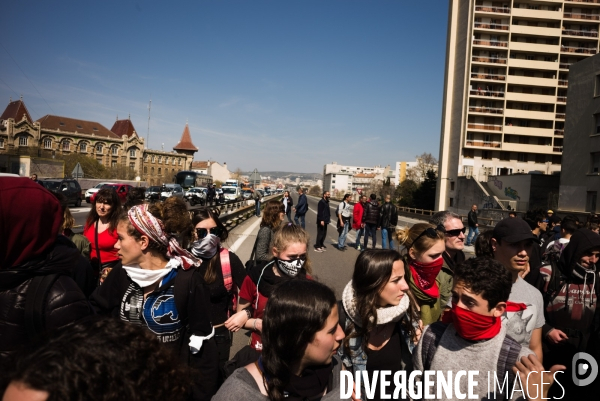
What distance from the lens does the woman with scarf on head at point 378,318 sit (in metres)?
2.70

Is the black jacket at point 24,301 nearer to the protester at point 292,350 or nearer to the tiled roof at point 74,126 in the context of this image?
the protester at point 292,350

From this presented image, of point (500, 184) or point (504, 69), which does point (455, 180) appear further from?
point (504, 69)

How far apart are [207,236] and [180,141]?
149m

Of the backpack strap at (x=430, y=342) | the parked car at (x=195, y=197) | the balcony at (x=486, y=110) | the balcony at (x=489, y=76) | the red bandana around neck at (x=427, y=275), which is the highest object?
the balcony at (x=489, y=76)

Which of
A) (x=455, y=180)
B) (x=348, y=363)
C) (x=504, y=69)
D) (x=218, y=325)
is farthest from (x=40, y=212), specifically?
(x=504, y=69)

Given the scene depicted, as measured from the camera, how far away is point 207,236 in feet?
12.3

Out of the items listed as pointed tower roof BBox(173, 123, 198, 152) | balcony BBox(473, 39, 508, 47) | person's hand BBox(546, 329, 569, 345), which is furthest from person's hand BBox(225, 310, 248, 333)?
pointed tower roof BBox(173, 123, 198, 152)

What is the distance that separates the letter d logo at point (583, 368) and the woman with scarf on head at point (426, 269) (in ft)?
4.45

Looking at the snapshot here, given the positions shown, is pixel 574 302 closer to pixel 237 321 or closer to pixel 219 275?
pixel 237 321

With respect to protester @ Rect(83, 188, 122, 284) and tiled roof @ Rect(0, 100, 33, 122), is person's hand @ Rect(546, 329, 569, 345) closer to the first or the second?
protester @ Rect(83, 188, 122, 284)

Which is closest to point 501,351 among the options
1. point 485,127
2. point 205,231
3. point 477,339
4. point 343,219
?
point 477,339

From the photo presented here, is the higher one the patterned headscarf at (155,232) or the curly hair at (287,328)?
the patterned headscarf at (155,232)

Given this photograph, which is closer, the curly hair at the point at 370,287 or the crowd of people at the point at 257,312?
the crowd of people at the point at 257,312

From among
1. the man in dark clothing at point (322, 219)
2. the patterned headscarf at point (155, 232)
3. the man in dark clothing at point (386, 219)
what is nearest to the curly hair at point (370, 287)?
the patterned headscarf at point (155, 232)
